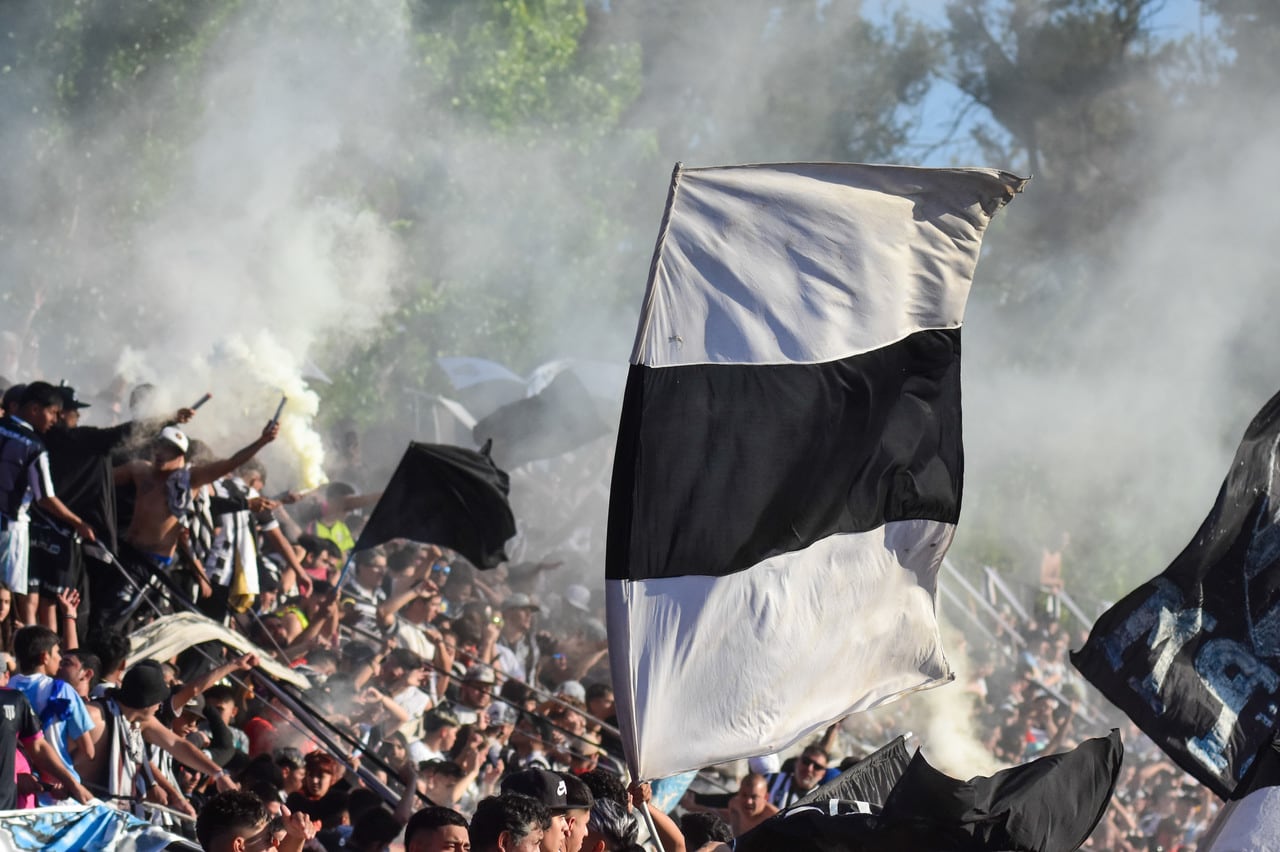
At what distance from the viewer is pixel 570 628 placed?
13.5 metres

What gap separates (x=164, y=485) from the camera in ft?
23.4

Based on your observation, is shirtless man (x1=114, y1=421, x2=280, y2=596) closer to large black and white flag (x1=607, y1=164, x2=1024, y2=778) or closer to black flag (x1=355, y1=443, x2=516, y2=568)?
black flag (x1=355, y1=443, x2=516, y2=568)

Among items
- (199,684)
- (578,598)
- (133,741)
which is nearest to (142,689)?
(133,741)

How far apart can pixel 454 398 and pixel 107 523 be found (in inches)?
496

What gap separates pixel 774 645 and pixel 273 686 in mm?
2680

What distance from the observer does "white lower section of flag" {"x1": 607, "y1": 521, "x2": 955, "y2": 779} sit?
4.00 m

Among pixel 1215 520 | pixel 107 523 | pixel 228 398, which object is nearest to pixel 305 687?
pixel 107 523

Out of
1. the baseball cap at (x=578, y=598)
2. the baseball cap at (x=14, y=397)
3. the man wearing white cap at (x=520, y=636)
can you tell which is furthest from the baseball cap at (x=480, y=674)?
the baseball cap at (x=578, y=598)

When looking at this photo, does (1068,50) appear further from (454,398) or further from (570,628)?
(570,628)

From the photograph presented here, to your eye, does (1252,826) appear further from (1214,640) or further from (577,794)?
(577,794)

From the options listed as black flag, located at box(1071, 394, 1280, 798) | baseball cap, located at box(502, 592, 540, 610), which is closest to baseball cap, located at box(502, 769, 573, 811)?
black flag, located at box(1071, 394, 1280, 798)

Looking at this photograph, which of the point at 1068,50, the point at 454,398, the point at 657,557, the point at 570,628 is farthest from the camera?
the point at 1068,50

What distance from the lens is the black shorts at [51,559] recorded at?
670 cm

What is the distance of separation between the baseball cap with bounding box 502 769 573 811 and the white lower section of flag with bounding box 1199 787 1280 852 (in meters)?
1.53
